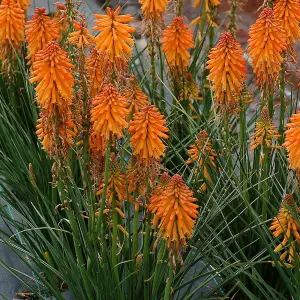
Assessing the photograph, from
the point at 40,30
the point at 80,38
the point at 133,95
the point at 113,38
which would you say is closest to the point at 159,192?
the point at 133,95

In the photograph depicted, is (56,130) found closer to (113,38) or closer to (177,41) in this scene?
(113,38)

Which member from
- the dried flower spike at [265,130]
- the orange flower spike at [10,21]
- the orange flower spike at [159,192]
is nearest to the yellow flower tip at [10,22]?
the orange flower spike at [10,21]

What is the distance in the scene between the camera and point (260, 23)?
2820 millimetres

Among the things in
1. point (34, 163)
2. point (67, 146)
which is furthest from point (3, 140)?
point (67, 146)

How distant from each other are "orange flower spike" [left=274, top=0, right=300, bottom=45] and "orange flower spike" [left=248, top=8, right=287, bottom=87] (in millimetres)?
177

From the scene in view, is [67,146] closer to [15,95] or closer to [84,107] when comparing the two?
[84,107]

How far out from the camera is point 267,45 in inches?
111

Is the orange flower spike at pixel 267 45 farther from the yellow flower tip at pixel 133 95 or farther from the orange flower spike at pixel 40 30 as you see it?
the orange flower spike at pixel 40 30

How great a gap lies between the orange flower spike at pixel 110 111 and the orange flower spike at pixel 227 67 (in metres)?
0.63

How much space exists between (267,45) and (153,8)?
831mm

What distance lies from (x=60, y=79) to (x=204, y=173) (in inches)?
46.2

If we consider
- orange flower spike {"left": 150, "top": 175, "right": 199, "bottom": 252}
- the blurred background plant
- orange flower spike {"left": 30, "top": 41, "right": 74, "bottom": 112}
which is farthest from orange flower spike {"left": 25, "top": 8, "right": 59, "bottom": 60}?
orange flower spike {"left": 150, "top": 175, "right": 199, "bottom": 252}

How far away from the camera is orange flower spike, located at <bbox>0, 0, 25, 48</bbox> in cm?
353

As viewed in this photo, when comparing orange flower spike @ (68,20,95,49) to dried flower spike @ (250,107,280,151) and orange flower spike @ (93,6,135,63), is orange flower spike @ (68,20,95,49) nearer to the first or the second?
orange flower spike @ (93,6,135,63)
